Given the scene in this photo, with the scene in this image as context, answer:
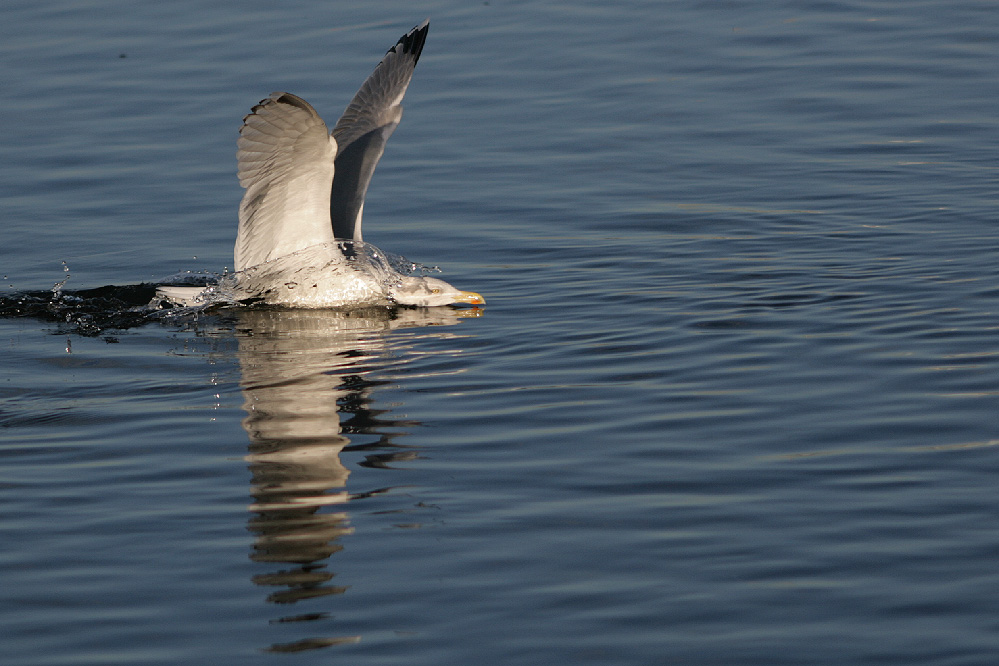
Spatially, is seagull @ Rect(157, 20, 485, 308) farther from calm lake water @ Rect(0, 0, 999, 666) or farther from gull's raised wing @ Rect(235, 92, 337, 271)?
calm lake water @ Rect(0, 0, 999, 666)

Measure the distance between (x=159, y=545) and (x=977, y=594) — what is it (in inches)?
127

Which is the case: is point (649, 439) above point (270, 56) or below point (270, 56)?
below

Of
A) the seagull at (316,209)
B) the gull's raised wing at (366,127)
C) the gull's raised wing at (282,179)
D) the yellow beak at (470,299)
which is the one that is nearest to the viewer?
the gull's raised wing at (282,179)

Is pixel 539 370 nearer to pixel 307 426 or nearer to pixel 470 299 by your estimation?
pixel 307 426

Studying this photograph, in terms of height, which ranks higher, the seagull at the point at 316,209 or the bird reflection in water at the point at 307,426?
the seagull at the point at 316,209

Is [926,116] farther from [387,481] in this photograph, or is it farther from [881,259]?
[387,481]

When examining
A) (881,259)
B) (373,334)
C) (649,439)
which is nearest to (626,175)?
(881,259)

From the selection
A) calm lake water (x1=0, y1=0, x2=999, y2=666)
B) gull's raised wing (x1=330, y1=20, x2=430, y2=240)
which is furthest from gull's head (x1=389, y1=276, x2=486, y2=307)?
gull's raised wing (x1=330, y1=20, x2=430, y2=240)

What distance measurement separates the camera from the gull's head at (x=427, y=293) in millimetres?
10172

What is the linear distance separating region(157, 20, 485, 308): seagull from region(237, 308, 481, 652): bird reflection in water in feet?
0.67

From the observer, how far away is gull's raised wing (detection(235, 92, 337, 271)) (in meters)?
9.37

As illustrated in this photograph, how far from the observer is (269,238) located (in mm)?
10539

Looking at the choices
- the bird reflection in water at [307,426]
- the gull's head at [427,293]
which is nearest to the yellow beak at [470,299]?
the gull's head at [427,293]

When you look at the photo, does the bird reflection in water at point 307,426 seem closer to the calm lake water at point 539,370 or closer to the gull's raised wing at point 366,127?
the calm lake water at point 539,370
